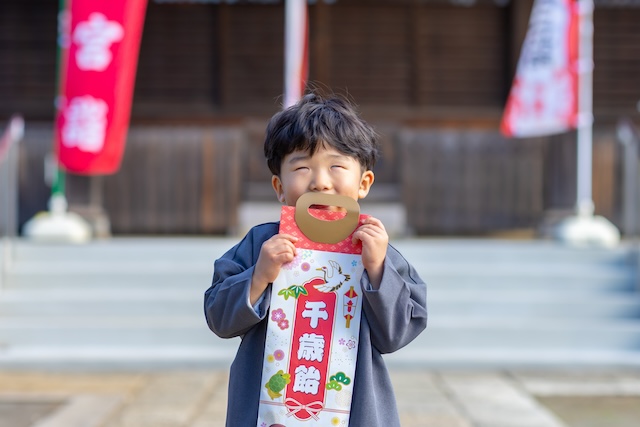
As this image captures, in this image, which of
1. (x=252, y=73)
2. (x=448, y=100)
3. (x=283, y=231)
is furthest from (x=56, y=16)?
(x=283, y=231)

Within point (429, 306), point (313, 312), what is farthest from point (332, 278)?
point (429, 306)

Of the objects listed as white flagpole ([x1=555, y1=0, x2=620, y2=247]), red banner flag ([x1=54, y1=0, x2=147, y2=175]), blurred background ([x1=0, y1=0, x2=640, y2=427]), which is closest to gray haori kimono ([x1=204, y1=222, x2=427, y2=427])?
red banner flag ([x1=54, y1=0, x2=147, y2=175])

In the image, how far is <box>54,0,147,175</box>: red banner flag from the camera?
670cm

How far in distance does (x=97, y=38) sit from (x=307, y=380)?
545 centimetres

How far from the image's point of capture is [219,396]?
4988 millimetres

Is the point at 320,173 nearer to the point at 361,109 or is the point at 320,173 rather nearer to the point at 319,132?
the point at 319,132

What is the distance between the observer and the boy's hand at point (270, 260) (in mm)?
1856

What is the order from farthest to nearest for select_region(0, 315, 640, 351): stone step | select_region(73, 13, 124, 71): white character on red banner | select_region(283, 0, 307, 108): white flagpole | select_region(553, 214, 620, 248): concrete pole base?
select_region(553, 214, 620, 248): concrete pole base, select_region(283, 0, 307, 108): white flagpole, select_region(73, 13, 124, 71): white character on red banner, select_region(0, 315, 640, 351): stone step

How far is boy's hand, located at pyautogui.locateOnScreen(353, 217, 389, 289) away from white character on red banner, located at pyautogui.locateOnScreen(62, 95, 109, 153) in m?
5.36

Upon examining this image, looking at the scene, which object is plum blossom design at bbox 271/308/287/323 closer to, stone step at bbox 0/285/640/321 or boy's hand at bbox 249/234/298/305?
boy's hand at bbox 249/234/298/305

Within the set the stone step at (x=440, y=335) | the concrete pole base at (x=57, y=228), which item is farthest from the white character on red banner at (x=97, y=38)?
the stone step at (x=440, y=335)

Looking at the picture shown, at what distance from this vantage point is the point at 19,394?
5.04 metres

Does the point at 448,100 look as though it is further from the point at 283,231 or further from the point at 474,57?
the point at 283,231

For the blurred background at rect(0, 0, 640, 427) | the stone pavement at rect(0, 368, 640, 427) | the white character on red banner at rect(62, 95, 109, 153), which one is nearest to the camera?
the stone pavement at rect(0, 368, 640, 427)
